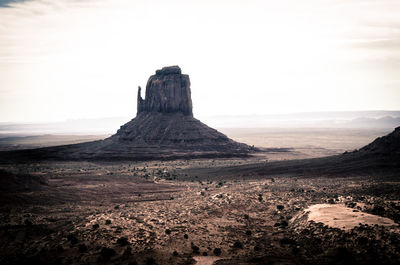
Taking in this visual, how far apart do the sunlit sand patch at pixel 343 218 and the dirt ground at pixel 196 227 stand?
0.41m

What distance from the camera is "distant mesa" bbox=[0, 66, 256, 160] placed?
80875mm

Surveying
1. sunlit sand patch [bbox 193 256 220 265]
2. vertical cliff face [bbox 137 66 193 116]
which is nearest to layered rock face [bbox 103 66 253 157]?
vertical cliff face [bbox 137 66 193 116]

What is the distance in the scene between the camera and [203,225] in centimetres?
2405

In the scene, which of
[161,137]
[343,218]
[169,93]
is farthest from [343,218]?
[169,93]

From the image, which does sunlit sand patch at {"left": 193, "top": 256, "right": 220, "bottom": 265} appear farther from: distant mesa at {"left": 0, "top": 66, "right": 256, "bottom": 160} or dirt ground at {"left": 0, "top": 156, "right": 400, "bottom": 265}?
distant mesa at {"left": 0, "top": 66, "right": 256, "bottom": 160}

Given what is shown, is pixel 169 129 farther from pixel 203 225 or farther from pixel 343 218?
pixel 343 218

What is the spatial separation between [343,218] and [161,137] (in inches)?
2887

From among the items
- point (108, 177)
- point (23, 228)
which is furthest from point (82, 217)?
point (108, 177)

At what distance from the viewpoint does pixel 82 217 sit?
2566 centimetres

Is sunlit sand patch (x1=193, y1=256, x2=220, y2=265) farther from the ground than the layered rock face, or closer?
closer

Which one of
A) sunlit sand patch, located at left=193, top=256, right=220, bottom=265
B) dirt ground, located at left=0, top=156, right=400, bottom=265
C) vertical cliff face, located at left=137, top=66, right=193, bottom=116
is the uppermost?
vertical cliff face, located at left=137, top=66, right=193, bottom=116

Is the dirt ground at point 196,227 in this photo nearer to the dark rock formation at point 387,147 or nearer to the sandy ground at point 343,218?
the sandy ground at point 343,218

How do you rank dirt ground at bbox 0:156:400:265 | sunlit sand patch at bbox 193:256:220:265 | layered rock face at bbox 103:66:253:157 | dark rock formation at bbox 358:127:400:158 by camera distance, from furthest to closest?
layered rock face at bbox 103:66:253:157, dark rock formation at bbox 358:127:400:158, dirt ground at bbox 0:156:400:265, sunlit sand patch at bbox 193:256:220:265

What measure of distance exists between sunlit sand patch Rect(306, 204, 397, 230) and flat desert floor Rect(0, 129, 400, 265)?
0.23ft
